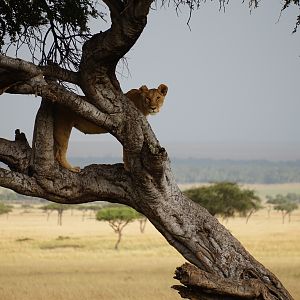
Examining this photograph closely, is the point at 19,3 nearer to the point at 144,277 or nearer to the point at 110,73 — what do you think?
the point at 110,73

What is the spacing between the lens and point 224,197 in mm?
52719

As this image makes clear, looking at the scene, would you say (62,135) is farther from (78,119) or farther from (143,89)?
(143,89)

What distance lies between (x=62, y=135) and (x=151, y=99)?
44.2 inches

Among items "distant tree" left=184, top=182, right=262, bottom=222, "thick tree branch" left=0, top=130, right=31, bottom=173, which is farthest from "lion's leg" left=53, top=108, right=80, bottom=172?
"distant tree" left=184, top=182, right=262, bottom=222

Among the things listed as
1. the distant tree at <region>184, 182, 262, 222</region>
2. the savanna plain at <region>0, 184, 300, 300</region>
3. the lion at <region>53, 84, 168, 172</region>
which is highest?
the lion at <region>53, 84, 168, 172</region>

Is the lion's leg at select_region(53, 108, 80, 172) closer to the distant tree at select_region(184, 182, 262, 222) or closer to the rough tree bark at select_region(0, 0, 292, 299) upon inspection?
the rough tree bark at select_region(0, 0, 292, 299)

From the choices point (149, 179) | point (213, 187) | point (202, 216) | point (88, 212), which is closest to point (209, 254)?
point (202, 216)

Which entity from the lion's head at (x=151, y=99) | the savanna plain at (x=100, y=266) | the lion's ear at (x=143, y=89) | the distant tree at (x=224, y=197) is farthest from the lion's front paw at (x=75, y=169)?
the distant tree at (x=224, y=197)

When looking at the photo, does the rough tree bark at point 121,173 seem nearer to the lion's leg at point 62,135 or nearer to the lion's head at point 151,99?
the lion's leg at point 62,135

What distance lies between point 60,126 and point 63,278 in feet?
73.5

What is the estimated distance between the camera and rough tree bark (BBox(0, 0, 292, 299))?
7.66 meters

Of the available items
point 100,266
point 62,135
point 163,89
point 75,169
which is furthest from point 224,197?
point 62,135

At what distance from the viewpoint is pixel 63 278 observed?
98.2 feet

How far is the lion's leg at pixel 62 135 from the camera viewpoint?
27.1 ft
